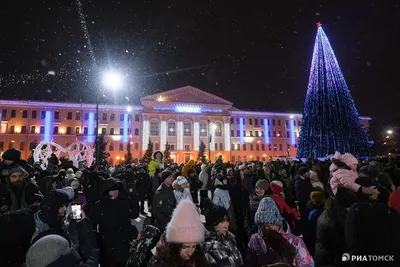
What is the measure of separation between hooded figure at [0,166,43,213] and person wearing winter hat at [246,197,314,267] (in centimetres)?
333

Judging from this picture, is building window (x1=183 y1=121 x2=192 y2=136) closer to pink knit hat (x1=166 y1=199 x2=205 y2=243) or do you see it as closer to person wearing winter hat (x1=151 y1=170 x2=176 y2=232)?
person wearing winter hat (x1=151 y1=170 x2=176 y2=232)

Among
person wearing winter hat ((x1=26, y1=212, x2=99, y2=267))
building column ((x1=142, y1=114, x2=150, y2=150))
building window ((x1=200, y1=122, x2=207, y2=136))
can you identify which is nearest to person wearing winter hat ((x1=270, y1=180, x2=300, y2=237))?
person wearing winter hat ((x1=26, y1=212, x2=99, y2=267))

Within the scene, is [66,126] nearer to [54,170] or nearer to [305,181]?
[54,170]

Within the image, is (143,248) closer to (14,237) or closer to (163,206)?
(14,237)

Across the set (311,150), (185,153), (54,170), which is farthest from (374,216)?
(185,153)

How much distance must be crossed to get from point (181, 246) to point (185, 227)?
17 cm

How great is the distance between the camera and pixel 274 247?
9.00ft

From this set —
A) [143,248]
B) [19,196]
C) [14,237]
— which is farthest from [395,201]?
[19,196]

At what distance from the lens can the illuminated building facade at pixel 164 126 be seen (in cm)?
5369

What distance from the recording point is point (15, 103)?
173 ft

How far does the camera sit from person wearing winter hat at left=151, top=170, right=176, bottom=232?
4.84 m

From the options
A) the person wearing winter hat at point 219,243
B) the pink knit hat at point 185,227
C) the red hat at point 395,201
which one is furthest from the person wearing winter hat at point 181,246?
the red hat at point 395,201

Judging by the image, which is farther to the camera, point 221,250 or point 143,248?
point 221,250

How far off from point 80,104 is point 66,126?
220 inches
